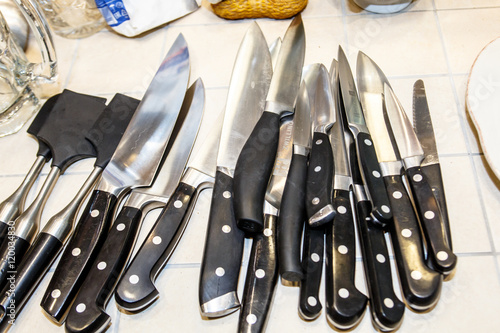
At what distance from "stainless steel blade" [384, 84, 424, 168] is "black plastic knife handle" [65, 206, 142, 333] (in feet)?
1.35

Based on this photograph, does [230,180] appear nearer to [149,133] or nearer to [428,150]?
[149,133]

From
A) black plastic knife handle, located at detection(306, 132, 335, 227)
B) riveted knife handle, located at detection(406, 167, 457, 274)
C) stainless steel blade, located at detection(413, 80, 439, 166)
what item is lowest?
riveted knife handle, located at detection(406, 167, 457, 274)

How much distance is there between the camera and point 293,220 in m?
0.57

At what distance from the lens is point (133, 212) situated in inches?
24.7

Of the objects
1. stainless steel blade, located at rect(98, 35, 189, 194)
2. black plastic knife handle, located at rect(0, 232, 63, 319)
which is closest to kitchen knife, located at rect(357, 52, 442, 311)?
stainless steel blade, located at rect(98, 35, 189, 194)

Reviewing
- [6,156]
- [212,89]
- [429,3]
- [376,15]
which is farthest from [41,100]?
[429,3]

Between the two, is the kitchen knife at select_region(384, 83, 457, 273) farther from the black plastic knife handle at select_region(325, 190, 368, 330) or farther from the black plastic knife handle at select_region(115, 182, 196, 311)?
the black plastic knife handle at select_region(115, 182, 196, 311)

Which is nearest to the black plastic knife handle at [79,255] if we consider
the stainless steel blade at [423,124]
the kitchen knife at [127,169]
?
the kitchen knife at [127,169]

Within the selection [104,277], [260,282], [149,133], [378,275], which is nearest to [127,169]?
[149,133]

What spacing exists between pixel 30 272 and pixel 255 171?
0.34 metres

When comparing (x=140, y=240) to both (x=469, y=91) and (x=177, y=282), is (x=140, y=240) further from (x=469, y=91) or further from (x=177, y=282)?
(x=469, y=91)

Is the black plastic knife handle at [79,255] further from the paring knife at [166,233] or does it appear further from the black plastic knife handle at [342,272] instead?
the black plastic knife handle at [342,272]

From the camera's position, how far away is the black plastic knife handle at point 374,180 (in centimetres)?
56

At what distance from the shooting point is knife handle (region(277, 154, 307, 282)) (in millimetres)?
540
